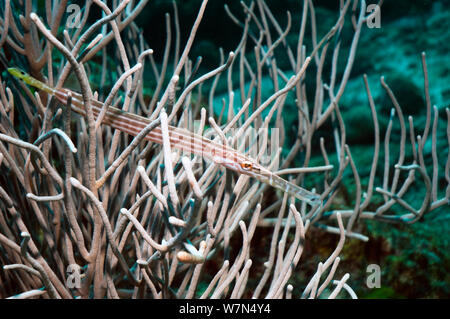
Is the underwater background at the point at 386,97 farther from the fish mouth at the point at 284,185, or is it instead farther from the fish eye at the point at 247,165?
the fish eye at the point at 247,165

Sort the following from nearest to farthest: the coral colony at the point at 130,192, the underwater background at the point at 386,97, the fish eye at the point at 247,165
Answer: the coral colony at the point at 130,192 < the fish eye at the point at 247,165 < the underwater background at the point at 386,97

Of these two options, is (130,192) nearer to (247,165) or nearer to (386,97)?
(247,165)

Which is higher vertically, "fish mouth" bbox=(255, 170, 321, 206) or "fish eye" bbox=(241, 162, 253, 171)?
"fish eye" bbox=(241, 162, 253, 171)

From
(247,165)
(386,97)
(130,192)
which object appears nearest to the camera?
(247,165)

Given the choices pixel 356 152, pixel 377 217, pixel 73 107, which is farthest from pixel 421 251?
pixel 73 107

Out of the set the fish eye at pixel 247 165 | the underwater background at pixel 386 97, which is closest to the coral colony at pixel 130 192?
the fish eye at pixel 247 165

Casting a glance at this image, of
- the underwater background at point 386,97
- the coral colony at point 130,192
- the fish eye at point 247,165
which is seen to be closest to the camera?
the coral colony at point 130,192

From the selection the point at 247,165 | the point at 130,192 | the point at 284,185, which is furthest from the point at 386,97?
the point at 130,192

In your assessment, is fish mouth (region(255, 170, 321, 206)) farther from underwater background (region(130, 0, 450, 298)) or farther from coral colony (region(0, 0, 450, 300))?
underwater background (region(130, 0, 450, 298))

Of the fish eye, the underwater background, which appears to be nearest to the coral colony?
the fish eye

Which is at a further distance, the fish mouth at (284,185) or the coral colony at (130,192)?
the fish mouth at (284,185)

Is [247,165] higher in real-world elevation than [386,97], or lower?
lower
